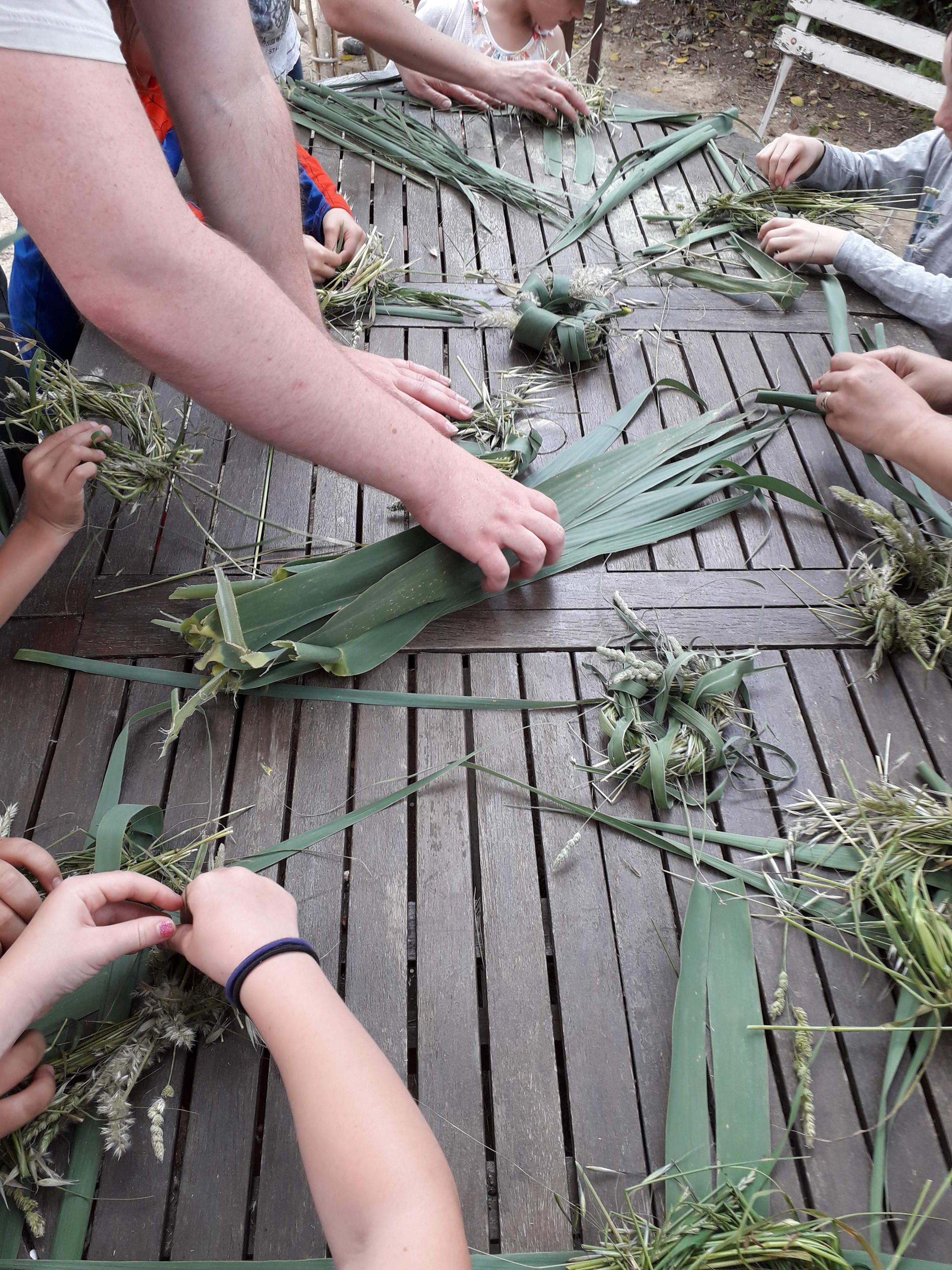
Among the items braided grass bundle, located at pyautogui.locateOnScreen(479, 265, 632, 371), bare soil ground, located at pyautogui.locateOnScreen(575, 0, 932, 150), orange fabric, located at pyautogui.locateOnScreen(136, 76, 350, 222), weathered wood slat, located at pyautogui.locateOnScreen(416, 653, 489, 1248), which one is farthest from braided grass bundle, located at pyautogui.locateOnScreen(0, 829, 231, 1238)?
bare soil ground, located at pyautogui.locateOnScreen(575, 0, 932, 150)

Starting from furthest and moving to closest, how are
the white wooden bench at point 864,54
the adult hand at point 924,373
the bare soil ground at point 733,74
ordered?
the bare soil ground at point 733,74 < the white wooden bench at point 864,54 < the adult hand at point 924,373

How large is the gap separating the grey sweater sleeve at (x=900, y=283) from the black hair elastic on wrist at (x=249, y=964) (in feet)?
5.31

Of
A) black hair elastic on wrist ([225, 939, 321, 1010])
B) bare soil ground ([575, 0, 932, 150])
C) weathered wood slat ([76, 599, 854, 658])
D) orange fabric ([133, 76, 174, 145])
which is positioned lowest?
black hair elastic on wrist ([225, 939, 321, 1010])

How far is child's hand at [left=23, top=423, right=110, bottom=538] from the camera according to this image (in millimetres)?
1214

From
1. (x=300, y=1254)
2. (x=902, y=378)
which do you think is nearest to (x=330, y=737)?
(x=300, y=1254)

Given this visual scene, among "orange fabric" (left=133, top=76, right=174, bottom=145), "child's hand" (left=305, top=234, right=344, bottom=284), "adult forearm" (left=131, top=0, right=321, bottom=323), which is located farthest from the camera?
"child's hand" (left=305, top=234, right=344, bottom=284)

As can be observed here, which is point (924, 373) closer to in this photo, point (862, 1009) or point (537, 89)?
point (862, 1009)

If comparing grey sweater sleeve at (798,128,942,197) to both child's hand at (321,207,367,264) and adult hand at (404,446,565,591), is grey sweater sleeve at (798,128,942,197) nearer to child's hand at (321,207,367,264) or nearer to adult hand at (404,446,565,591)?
child's hand at (321,207,367,264)

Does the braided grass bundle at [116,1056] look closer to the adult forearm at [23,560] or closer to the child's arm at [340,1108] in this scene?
the child's arm at [340,1108]

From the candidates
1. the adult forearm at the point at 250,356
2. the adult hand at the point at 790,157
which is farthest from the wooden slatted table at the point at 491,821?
the adult hand at the point at 790,157

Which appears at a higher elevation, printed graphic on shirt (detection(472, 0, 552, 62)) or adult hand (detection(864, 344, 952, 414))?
printed graphic on shirt (detection(472, 0, 552, 62))

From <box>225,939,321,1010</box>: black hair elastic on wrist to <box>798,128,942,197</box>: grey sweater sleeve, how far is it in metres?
1.97

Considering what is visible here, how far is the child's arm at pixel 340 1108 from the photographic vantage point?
2.38ft

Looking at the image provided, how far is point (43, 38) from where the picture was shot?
2.41 feet
